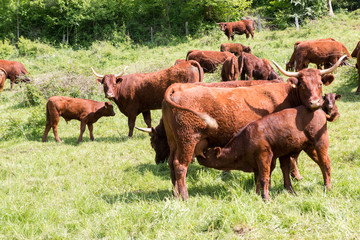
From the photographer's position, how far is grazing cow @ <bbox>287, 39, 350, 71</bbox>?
14.3 m

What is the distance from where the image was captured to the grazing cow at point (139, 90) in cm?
1091

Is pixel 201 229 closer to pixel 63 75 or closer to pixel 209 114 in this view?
pixel 209 114

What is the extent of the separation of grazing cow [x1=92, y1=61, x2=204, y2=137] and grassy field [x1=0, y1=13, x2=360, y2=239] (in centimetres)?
93

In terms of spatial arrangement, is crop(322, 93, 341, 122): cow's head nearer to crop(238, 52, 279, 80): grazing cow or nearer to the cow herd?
the cow herd

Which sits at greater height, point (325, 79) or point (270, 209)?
point (325, 79)

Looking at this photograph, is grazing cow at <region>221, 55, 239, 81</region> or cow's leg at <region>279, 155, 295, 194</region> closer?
cow's leg at <region>279, 155, 295, 194</region>

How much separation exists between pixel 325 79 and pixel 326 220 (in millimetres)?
2896

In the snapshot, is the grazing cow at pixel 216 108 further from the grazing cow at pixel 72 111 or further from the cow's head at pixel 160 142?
the grazing cow at pixel 72 111

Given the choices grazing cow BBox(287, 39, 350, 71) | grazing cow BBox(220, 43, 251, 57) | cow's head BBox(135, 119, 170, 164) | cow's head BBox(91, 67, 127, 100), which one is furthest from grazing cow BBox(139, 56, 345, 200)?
grazing cow BBox(220, 43, 251, 57)

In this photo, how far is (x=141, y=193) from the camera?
641 centimetres

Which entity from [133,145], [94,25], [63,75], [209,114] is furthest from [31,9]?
[209,114]

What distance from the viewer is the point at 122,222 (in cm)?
466

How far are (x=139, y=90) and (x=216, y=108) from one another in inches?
227

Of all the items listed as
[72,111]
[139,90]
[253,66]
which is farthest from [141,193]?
[253,66]
